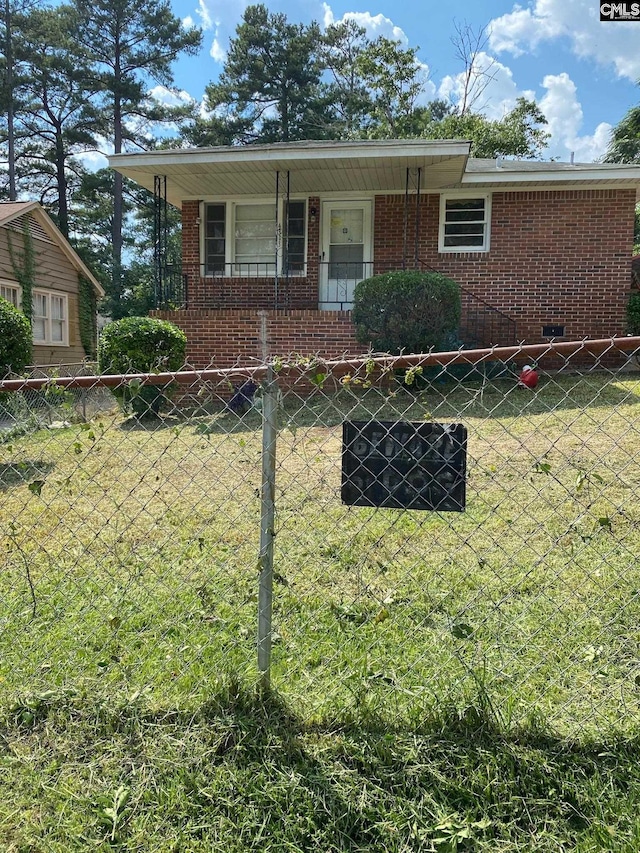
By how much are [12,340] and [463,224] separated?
27.2ft

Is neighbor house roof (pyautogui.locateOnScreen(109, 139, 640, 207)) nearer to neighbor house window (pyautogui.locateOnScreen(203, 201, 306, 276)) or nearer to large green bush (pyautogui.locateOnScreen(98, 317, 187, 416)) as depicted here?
neighbor house window (pyautogui.locateOnScreen(203, 201, 306, 276))

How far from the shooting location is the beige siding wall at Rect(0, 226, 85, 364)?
15.1m

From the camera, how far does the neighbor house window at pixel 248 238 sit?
39.1 ft

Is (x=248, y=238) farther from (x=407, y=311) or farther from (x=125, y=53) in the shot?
(x=125, y=53)

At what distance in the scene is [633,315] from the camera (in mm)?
10266

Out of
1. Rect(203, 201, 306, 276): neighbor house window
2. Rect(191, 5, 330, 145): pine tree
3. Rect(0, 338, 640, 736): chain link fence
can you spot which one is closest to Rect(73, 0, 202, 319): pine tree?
Rect(191, 5, 330, 145): pine tree

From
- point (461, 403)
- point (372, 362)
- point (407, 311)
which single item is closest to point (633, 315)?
point (407, 311)

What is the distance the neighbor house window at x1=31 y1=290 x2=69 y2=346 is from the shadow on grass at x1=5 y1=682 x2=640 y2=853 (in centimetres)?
1592

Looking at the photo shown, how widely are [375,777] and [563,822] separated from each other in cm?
60

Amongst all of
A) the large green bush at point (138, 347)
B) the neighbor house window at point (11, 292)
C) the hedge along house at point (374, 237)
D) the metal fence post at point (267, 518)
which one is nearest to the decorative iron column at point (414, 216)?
the hedge along house at point (374, 237)

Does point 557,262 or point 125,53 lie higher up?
point 125,53

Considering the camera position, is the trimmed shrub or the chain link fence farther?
the trimmed shrub

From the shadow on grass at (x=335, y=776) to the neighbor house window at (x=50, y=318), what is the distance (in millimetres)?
15920

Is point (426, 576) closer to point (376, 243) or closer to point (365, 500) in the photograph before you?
point (365, 500)
